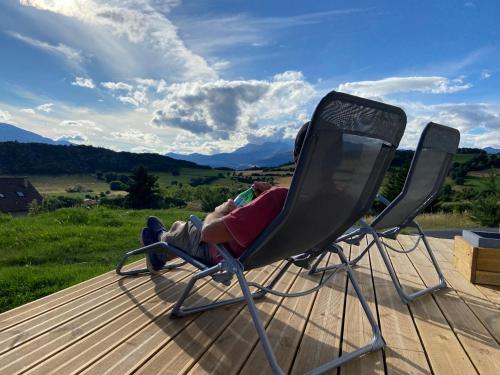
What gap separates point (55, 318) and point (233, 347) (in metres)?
1.19

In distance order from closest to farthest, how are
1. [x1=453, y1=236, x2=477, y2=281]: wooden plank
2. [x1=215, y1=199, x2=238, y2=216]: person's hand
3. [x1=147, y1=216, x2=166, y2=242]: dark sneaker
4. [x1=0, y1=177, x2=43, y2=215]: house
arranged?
[x1=215, y1=199, x2=238, y2=216]: person's hand → [x1=147, y1=216, x2=166, y2=242]: dark sneaker → [x1=453, y1=236, x2=477, y2=281]: wooden plank → [x1=0, y1=177, x2=43, y2=215]: house

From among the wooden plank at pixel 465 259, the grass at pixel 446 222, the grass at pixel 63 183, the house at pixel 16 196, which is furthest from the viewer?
the grass at pixel 63 183

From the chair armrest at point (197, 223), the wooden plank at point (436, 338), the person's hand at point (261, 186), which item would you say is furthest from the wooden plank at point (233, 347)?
the wooden plank at point (436, 338)

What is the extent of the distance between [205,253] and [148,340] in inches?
24.2

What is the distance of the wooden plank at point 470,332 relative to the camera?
1.98m

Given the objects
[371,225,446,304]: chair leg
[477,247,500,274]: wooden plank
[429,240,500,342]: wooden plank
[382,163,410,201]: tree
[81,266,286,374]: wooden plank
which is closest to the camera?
[81,266,286,374]: wooden plank

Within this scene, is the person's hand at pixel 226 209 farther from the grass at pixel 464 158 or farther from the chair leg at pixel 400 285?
the grass at pixel 464 158

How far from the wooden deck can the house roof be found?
63.7m

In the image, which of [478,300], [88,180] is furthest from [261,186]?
[88,180]

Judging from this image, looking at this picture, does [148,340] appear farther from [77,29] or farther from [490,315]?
[77,29]

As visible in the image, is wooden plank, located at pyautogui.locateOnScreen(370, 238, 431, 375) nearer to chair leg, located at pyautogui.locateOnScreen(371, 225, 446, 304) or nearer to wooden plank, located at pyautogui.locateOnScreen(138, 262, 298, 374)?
chair leg, located at pyautogui.locateOnScreen(371, 225, 446, 304)

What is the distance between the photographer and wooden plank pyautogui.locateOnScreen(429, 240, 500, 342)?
2524mm

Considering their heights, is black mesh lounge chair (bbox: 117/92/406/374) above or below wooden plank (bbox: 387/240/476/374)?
above

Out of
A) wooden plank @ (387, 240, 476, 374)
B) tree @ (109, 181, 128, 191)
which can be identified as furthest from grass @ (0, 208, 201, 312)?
tree @ (109, 181, 128, 191)
